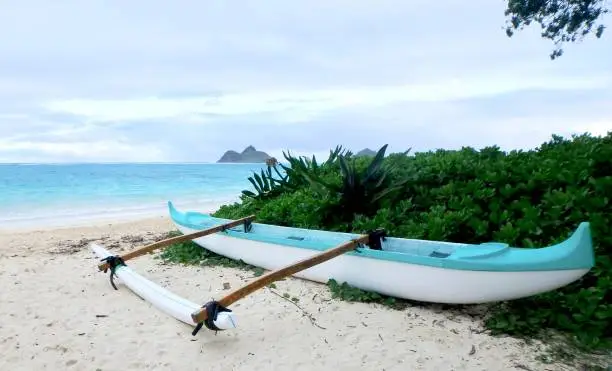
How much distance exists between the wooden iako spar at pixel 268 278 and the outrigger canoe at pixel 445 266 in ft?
0.32

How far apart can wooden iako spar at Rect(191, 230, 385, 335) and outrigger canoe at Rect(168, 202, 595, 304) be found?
10cm

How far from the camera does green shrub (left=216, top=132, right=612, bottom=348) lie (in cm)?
312

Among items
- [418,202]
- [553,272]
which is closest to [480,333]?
[553,272]

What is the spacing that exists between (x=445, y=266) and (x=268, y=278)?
1265 millimetres

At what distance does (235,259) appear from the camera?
5305 millimetres

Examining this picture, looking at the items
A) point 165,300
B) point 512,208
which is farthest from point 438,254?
point 165,300

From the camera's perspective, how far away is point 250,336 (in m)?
3.24

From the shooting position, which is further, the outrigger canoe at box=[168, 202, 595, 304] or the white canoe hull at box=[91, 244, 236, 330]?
the white canoe hull at box=[91, 244, 236, 330]

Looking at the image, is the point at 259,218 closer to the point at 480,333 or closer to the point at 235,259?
the point at 235,259

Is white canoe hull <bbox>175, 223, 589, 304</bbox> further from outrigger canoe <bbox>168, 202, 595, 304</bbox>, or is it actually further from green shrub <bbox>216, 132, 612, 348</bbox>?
green shrub <bbox>216, 132, 612, 348</bbox>

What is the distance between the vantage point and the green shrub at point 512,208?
10.2 ft

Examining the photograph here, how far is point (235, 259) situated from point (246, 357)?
2.42m

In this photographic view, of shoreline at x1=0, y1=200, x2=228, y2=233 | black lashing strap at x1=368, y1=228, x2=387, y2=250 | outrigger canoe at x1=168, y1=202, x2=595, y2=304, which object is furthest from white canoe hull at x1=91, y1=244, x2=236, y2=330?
shoreline at x1=0, y1=200, x2=228, y2=233

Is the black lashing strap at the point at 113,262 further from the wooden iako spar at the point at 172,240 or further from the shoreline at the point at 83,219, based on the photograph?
the shoreline at the point at 83,219
